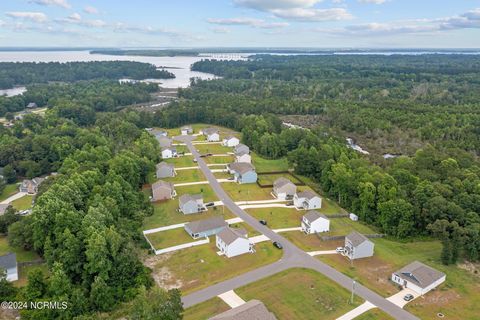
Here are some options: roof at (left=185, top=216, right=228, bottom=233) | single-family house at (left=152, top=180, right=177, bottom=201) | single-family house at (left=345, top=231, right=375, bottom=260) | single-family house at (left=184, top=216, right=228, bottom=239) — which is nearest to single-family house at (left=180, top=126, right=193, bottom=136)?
single-family house at (left=152, top=180, right=177, bottom=201)

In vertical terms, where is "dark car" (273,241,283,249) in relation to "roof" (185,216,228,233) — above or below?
below

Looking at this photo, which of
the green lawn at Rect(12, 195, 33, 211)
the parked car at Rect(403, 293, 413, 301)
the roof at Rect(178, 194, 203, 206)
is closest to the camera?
the parked car at Rect(403, 293, 413, 301)

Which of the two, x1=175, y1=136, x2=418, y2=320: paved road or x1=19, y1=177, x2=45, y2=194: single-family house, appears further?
x1=19, y1=177, x2=45, y2=194: single-family house

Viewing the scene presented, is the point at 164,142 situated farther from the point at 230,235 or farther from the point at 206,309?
the point at 206,309

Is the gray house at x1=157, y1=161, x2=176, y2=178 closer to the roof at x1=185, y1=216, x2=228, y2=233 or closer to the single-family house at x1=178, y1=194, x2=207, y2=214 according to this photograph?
the single-family house at x1=178, y1=194, x2=207, y2=214

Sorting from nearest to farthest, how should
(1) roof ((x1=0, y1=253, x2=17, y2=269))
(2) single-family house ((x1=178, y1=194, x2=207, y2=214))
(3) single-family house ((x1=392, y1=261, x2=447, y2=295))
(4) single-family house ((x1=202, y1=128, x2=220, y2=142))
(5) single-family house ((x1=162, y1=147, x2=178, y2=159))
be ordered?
(3) single-family house ((x1=392, y1=261, x2=447, y2=295))
(1) roof ((x1=0, y1=253, x2=17, y2=269))
(2) single-family house ((x1=178, y1=194, x2=207, y2=214))
(5) single-family house ((x1=162, y1=147, x2=178, y2=159))
(4) single-family house ((x1=202, y1=128, x2=220, y2=142))
